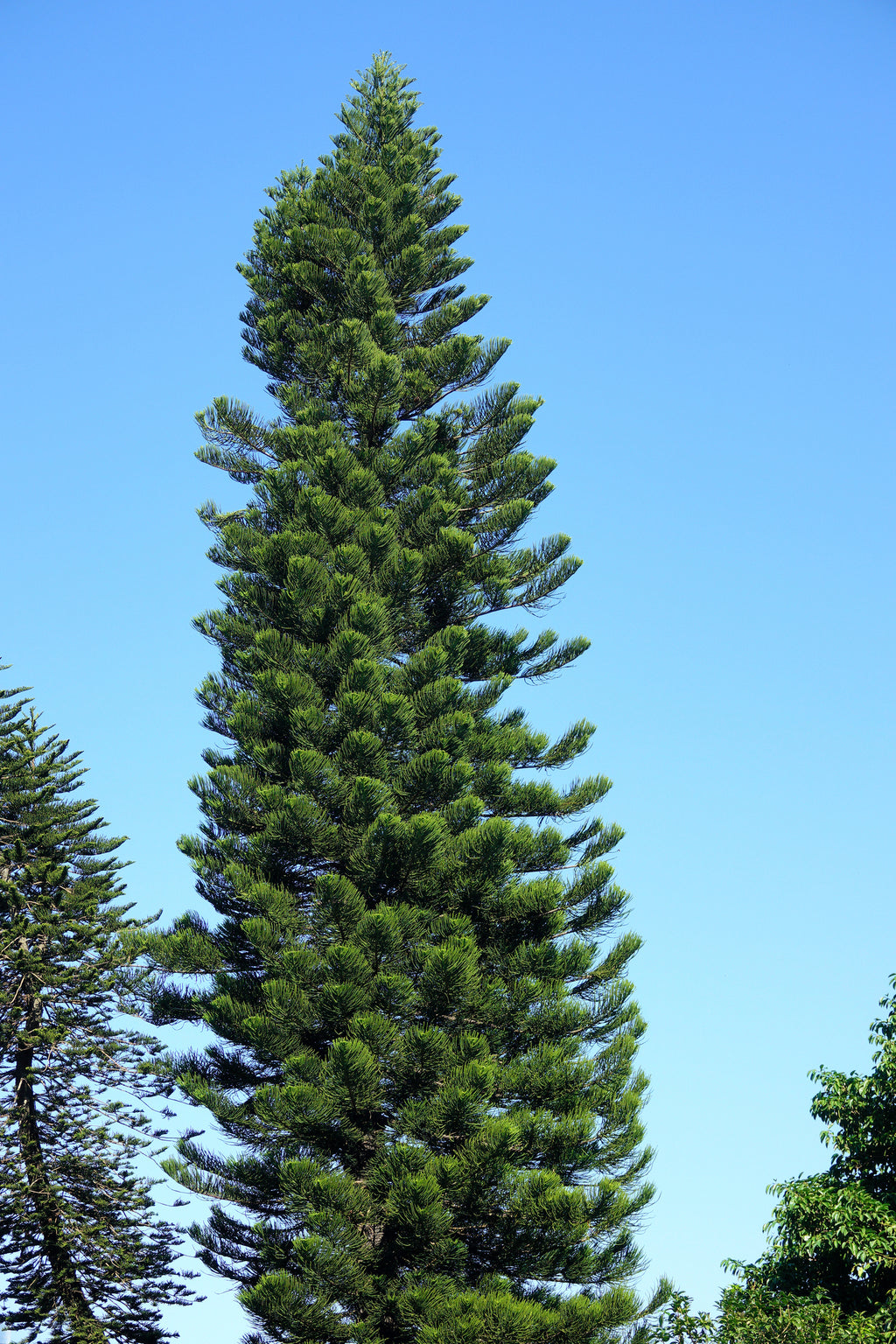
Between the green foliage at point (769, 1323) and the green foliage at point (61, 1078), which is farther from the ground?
the green foliage at point (61, 1078)

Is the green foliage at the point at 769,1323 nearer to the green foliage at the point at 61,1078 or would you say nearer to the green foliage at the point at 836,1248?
the green foliage at the point at 836,1248

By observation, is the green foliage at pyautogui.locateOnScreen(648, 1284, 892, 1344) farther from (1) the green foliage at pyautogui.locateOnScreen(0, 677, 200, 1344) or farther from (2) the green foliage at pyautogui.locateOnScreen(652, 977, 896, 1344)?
(1) the green foliage at pyautogui.locateOnScreen(0, 677, 200, 1344)

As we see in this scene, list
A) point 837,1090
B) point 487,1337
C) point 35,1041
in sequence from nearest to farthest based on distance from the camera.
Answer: point 487,1337 < point 837,1090 < point 35,1041

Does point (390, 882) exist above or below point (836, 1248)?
above

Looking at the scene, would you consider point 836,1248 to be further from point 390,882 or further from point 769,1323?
point 390,882

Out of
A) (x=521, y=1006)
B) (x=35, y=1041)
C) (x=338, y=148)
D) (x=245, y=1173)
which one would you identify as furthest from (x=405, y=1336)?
(x=338, y=148)

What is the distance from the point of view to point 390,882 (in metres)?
8.46

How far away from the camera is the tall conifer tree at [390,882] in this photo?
750 centimetres

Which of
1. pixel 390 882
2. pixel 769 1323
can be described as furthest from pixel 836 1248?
pixel 390 882

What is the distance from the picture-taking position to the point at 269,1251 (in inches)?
304

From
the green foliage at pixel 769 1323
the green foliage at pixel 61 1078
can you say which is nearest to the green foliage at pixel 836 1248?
the green foliage at pixel 769 1323

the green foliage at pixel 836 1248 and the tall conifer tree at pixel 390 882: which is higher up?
the tall conifer tree at pixel 390 882

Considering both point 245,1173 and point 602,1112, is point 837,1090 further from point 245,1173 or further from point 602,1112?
point 245,1173

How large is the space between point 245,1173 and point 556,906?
2.65 meters
